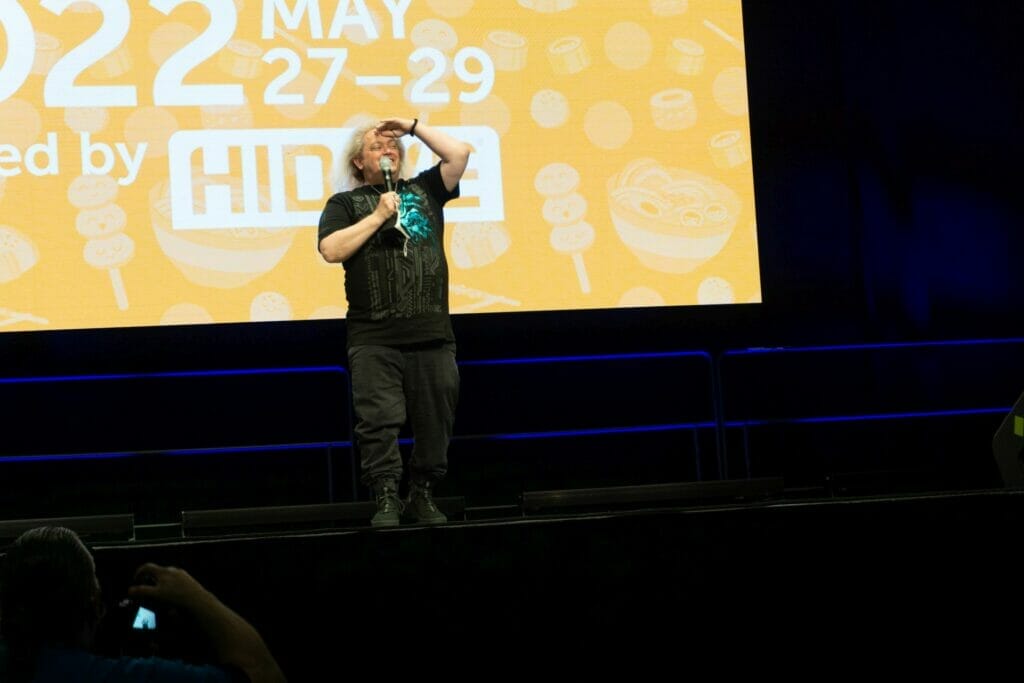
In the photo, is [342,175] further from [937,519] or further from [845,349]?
[845,349]

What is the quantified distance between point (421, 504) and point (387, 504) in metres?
0.12

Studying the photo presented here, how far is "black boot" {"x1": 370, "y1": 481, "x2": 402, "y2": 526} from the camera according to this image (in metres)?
3.00

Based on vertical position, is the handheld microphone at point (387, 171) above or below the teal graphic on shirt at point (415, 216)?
above

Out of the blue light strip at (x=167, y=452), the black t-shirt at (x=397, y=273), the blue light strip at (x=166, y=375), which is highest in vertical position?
the black t-shirt at (x=397, y=273)

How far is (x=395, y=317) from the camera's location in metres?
3.18

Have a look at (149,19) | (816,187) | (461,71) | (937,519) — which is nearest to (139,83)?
(149,19)

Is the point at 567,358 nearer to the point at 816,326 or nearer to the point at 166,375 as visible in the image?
the point at 816,326

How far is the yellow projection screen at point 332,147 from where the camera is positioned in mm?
4598

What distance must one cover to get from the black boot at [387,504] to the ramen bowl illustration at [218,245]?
181 centimetres

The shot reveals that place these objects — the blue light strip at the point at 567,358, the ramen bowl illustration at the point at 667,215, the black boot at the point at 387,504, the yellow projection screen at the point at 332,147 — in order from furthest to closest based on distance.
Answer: the ramen bowl illustration at the point at 667,215, the blue light strip at the point at 567,358, the yellow projection screen at the point at 332,147, the black boot at the point at 387,504

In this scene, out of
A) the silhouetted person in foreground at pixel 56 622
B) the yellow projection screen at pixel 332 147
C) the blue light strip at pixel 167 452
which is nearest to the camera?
the silhouetted person in foreground at pixel 56 622

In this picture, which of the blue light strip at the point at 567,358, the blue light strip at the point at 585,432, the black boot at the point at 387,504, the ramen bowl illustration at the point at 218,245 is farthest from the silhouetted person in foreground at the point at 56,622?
the blue light strip at the point at 567,358

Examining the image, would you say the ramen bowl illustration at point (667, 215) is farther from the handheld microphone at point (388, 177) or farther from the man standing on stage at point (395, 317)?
the handheld microphone at point (388, 177)

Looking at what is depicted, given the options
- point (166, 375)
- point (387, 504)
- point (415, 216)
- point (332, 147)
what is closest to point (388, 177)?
point (415, 216)
